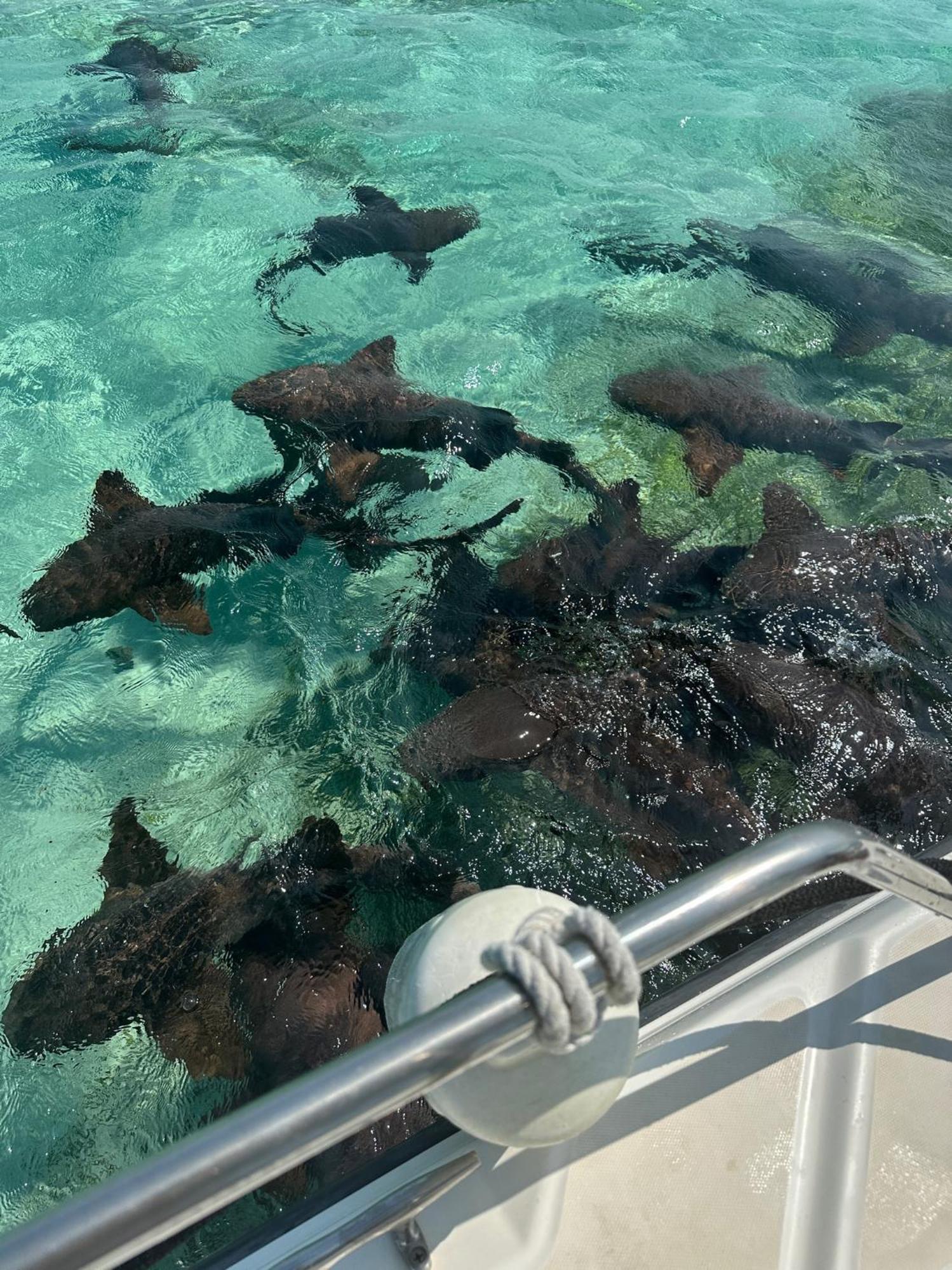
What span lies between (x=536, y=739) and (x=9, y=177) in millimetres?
8584

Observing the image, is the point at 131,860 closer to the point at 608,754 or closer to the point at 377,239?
Answer: the point at 608,754

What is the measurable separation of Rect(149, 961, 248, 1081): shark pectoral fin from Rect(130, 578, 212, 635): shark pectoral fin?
2.34m

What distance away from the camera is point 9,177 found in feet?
31.7

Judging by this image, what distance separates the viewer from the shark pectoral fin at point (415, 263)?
866 centimetres

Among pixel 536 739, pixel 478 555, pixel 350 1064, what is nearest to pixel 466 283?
pixel 478 555

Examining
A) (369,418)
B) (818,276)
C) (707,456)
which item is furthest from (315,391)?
(818,276)

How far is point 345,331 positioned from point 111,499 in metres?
2.86

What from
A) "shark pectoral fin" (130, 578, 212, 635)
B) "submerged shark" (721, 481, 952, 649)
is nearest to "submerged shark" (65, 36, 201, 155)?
"shark pectoral fin" (130, 578, 212, 635)

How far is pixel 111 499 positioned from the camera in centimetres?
607

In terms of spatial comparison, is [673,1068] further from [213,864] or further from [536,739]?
[213,864]

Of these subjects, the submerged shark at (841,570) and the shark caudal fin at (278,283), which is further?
the shark caudal fin at (278,283)

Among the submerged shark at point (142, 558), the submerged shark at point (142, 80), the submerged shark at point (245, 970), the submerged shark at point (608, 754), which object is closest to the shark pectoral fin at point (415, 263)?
the submerged shark at point (142, 80)

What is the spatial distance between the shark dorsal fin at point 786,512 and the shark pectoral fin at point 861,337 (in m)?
2.40

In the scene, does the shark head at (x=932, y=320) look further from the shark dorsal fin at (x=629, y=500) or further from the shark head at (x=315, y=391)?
the shark head at (x=315, y=391)
